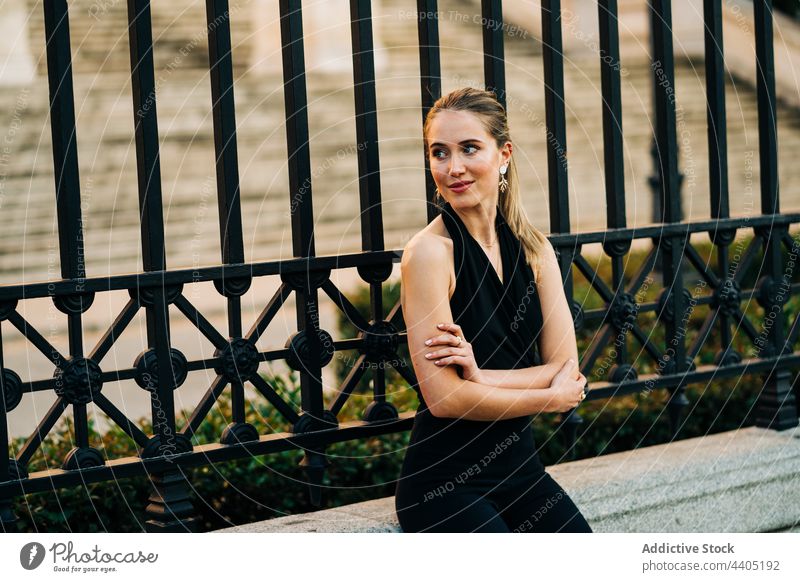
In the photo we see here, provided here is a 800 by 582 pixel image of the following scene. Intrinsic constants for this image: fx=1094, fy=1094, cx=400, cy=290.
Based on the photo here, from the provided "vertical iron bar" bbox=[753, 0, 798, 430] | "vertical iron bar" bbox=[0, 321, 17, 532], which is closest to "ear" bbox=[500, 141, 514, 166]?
"vertical iron bar" bbox=[0, 321, 17, 532]

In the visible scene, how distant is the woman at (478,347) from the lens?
335 cm

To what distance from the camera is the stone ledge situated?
13.5 feet

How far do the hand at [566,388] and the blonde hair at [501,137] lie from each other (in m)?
0.32

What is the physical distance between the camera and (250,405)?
4957 mm

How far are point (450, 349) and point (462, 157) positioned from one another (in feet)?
2.01

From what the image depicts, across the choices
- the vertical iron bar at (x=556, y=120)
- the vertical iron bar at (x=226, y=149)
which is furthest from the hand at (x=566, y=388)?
the vertical iron bar at (x=226, y=149)

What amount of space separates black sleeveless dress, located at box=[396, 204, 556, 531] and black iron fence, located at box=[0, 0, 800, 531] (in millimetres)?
448

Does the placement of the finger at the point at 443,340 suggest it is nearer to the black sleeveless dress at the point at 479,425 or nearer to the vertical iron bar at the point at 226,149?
the black sleeveless dress at the point at 479,425

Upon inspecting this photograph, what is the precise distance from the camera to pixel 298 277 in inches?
149

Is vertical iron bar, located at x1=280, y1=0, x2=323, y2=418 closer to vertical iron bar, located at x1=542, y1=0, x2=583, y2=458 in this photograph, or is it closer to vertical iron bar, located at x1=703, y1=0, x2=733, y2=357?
vertical iron bar, located at x1=542, y1=0, x2=583, y2=458

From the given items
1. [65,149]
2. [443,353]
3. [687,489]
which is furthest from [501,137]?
[687,489]

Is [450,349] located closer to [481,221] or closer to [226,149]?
[481,221]
